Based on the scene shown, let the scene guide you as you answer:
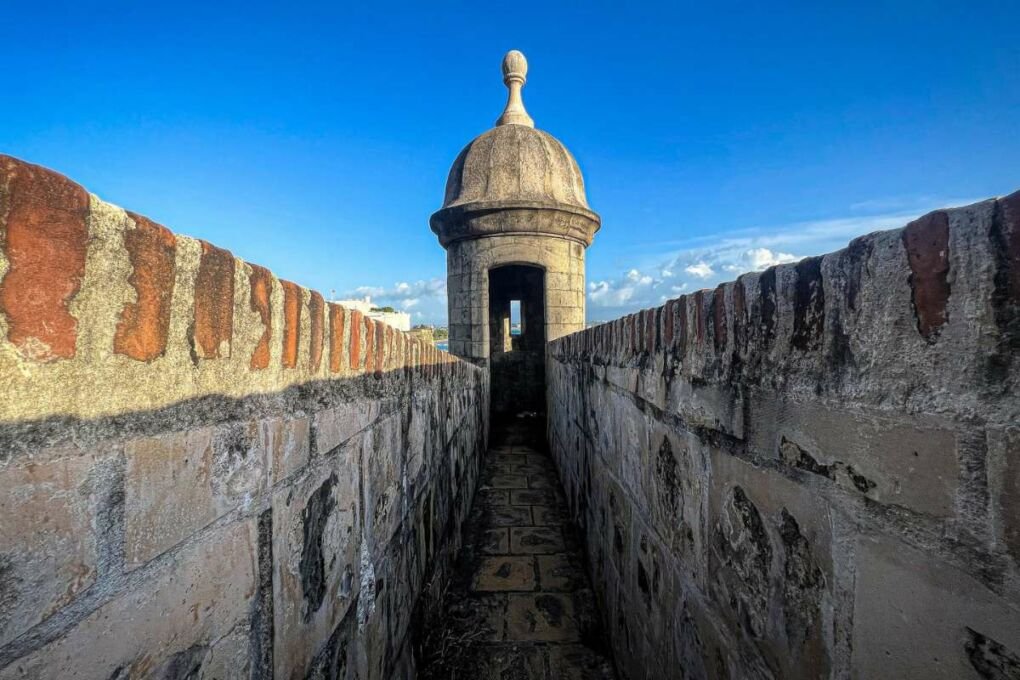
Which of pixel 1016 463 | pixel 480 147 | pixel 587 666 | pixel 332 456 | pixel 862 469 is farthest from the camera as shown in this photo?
pixel 480 147

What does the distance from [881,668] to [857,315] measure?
1.90 ft

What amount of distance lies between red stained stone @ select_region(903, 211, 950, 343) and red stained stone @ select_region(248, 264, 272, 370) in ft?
3.80

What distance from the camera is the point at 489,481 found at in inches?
233

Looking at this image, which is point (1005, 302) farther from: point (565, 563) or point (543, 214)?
point (543, 214)

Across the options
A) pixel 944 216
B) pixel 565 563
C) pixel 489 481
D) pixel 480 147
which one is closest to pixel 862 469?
pixel 944 216

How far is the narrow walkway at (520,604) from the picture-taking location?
8.39ft

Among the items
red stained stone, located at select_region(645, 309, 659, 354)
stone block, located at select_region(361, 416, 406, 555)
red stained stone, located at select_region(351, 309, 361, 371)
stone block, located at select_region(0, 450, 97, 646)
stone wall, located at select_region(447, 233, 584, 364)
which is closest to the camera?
stone block, located at select_region(0, 450, 97, 646)

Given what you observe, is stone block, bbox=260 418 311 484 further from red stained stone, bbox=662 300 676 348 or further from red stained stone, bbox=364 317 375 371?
red stained stone, bbox=662 300 676 348

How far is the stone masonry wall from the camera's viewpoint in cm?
57

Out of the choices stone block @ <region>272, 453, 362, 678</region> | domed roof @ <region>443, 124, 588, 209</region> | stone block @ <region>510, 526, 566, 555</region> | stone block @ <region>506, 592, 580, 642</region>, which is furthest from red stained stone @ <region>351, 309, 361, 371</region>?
domed roof @ <region>443, 124, 588, 209</region>

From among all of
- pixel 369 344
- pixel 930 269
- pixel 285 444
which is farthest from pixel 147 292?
pixel 930 269

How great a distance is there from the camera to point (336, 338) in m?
1.36

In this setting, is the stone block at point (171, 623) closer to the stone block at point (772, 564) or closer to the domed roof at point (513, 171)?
the stone block at point (772, 564)

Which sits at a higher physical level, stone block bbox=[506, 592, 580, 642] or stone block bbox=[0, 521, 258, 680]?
stone block bbox=[0, 521, 258, 680]
